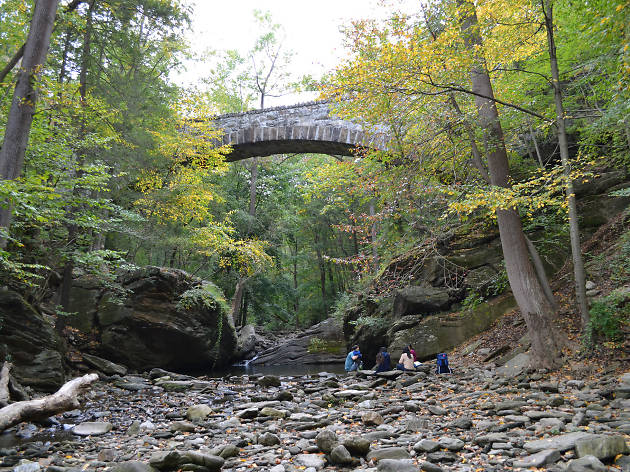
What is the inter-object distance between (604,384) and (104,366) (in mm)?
12519

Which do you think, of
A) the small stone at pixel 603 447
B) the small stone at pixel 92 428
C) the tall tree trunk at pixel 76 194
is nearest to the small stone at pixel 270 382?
the small stone at pixel 92 428

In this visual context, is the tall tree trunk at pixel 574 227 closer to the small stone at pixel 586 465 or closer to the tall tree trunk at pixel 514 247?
the tall tree trunk at pixel 514 247

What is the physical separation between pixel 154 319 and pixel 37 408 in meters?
7.96

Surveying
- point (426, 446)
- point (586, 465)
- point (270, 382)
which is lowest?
point (270, 382)

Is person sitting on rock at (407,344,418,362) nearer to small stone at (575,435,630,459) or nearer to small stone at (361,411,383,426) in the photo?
small stone at (361,411,383,426)

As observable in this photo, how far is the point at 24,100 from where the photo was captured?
759 centimetres

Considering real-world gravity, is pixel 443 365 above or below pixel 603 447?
below

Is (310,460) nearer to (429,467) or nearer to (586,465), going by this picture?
(429,467)

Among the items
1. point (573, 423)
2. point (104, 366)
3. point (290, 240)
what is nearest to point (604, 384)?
point (573, 423)

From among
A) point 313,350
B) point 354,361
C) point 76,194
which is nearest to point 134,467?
point 354,361

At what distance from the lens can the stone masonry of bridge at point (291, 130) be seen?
17750 millimetres

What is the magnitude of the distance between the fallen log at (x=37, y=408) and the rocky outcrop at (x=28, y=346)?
2064 millimetres

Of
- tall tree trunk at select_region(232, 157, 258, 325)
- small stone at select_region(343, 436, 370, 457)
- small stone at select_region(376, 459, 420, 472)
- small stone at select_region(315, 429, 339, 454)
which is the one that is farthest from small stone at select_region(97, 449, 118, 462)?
tall tree trunk at select_region(232, 157, 258, 325)

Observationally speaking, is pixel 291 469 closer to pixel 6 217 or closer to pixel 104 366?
pixel 6 217
